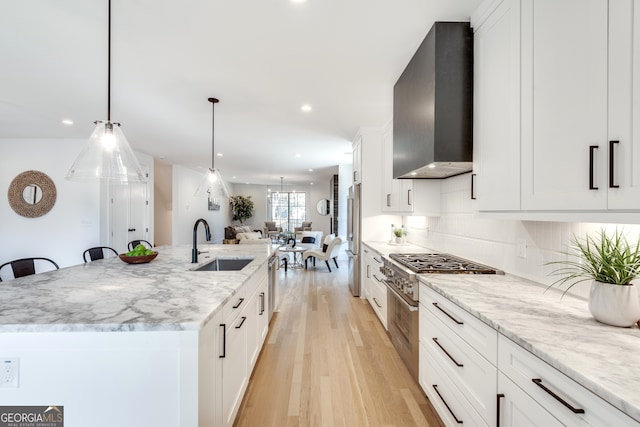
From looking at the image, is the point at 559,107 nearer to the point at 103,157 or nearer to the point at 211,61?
the point at 211,61

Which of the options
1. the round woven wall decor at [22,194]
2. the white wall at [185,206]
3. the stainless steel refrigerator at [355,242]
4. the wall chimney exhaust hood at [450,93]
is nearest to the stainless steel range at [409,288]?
the wall chimney exhaust hood at [450,93]

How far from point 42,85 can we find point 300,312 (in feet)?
12.4

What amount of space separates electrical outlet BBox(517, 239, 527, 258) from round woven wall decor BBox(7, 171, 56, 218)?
6.89 metres

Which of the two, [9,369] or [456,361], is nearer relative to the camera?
[9,369]

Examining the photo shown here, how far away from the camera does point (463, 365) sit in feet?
4.70

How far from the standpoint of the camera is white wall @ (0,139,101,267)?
4953 mm

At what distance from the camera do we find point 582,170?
1.07m

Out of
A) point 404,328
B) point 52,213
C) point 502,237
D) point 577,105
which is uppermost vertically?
point 577,105

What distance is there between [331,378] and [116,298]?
1.66 metres

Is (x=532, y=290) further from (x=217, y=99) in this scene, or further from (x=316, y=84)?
(x=217, y=99)

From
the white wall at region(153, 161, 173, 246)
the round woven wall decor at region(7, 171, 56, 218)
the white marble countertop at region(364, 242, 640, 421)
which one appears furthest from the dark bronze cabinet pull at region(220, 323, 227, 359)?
the white wall at region(153, 161, 173, 246)

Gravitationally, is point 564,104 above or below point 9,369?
above

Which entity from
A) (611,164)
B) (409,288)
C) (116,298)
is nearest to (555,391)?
(611,164)

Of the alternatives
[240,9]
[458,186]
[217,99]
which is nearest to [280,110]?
[217,99]
